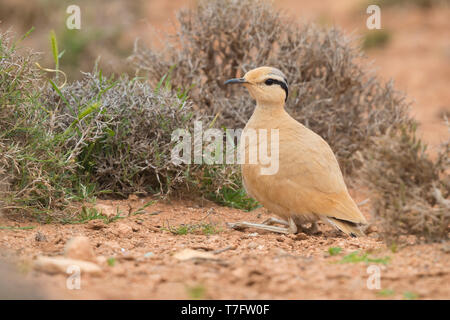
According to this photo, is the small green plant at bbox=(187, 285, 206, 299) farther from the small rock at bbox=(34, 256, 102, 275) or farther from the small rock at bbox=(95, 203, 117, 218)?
the small rock at bbox=(95, 203, 117, 218)

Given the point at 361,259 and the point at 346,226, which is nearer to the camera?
the point at 361,259

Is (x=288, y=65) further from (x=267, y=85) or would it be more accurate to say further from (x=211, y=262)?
(x=211, y=262)

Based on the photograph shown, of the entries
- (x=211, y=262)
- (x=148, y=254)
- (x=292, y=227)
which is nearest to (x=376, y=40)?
(x=292, y=227)

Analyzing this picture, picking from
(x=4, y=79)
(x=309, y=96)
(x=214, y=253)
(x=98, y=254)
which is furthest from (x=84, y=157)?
(x=309, y=96)

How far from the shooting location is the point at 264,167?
15.5 ft

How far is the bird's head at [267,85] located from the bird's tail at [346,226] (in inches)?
44.3

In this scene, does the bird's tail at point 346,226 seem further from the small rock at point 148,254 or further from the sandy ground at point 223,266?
the small rock at point 148,254

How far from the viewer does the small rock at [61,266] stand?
3244 mm

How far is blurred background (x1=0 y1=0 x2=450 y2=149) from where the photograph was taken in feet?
34.9

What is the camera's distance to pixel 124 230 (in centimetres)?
459

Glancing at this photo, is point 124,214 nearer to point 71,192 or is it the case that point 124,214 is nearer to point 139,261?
point 71,192

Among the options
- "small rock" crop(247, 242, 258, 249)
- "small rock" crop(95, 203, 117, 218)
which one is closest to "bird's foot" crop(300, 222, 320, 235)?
"small rock" crop(247, 242, 258, 249)

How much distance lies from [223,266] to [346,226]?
1556 mm
